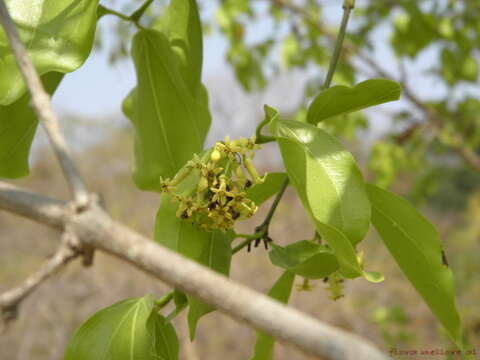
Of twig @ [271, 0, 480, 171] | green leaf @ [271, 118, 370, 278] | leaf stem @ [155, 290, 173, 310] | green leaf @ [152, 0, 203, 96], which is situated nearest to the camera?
green leaf @ [271, 118, 370, 278]

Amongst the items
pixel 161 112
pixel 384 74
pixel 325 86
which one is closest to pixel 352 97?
pixel 325 86

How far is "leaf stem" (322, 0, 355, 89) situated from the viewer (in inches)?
26.4

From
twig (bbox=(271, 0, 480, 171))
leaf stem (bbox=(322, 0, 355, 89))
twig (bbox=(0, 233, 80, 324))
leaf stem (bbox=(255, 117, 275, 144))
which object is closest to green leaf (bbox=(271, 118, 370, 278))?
leaf stem (bbox=(255, 117, 275, 144))

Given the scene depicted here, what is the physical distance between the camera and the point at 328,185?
0.53 m

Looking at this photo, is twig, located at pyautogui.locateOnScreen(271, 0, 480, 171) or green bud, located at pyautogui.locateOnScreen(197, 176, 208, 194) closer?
green bud, located at pyautogui.locateOnScreen(197, 176, 208, 194)

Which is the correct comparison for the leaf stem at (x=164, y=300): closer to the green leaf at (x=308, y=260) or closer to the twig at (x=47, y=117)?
the green leaf at (x=308, y=260)

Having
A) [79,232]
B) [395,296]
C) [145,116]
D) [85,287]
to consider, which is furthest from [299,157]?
[395,296]

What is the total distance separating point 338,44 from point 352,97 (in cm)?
13

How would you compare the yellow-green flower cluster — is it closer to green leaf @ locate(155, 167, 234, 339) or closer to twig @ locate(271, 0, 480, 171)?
green leaf @ locate(155, 167, 234, 339)

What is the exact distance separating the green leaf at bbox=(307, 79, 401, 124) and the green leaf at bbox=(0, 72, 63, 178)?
13.5 inches

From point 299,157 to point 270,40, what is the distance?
2.36m

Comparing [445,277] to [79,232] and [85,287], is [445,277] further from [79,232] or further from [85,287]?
[85,287]

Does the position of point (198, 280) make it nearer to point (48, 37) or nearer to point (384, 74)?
point (48, 37)

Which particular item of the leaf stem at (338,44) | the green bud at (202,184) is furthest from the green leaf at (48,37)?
the leaf stem at (338,44)
